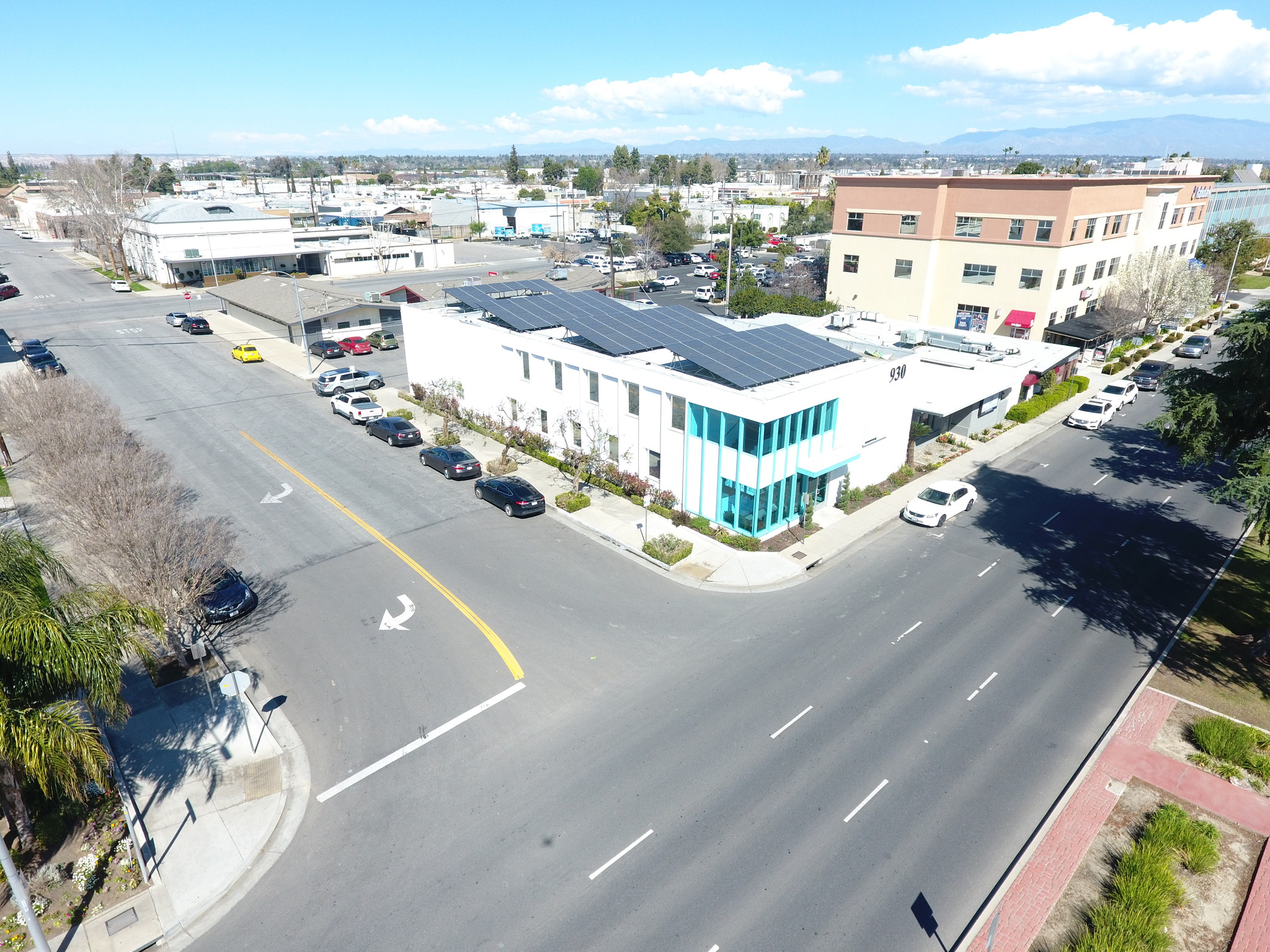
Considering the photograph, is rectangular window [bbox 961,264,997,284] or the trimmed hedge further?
rectangular window [bbox 961,264,997,284]

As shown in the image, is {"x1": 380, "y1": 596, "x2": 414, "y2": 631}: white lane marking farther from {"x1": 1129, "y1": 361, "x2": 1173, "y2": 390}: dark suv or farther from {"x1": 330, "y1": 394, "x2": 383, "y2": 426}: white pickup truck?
{"x1": 1129, "y1": 361, "x2": 1173, "y2": 390}: dark suv

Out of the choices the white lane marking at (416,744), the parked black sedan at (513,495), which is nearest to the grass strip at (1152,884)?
the white lane marking at (416,744)

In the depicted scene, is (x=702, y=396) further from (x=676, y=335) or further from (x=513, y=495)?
(x=513, y=495)

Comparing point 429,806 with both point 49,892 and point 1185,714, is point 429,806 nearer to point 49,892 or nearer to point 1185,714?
point 49,892

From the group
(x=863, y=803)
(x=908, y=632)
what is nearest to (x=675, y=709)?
(x=863, y=803)

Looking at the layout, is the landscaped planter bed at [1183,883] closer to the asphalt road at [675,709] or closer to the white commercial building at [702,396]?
the asphalt road at [675,709]

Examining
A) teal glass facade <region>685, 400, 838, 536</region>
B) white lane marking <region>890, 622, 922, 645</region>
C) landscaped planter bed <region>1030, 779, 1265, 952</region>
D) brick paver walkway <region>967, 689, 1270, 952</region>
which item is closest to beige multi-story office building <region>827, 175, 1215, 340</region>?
teal glass facade <region>685, 400, 838, 536</region>
